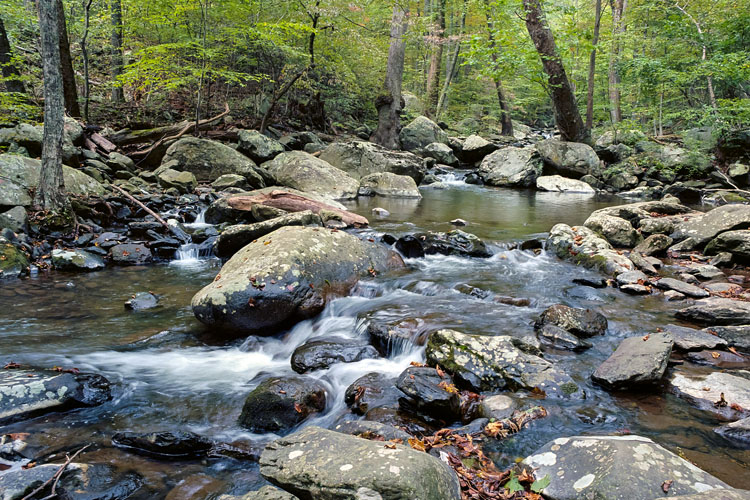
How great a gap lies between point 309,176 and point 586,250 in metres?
7.86

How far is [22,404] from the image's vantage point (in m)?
3.05

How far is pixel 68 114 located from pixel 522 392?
1367 centimetres

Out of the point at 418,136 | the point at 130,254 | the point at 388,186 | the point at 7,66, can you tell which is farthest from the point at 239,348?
the point at 418,136

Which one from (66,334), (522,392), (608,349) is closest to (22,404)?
(66,334)

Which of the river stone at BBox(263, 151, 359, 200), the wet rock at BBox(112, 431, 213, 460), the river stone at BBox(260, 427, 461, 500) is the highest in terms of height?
the river stone at BBox(263, 151, 359, 200)

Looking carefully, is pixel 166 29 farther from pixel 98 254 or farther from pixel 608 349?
pixel 608 349

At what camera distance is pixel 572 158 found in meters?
16.3

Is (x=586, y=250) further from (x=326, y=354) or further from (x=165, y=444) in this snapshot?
(x=165, y=444)

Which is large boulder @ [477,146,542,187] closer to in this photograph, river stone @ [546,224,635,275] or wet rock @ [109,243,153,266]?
river stone @ [546,224,635,275]

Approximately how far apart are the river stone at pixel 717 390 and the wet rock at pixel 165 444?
3568mm

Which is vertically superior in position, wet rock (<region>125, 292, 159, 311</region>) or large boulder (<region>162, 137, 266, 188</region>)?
large boulder (<region>162, 137, 266, 188</region>)

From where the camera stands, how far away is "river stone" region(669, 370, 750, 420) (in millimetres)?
3070

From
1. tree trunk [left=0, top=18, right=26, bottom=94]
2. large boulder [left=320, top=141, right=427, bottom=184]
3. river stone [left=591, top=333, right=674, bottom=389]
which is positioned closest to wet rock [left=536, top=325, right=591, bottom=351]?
river stone [left=591, top=333, right=674, bottom=389]

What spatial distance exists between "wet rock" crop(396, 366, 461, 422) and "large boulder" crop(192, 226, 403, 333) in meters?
1.89
